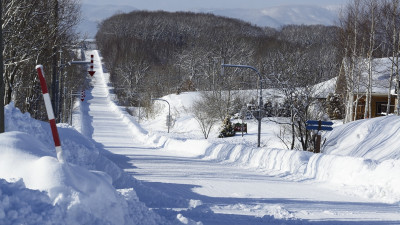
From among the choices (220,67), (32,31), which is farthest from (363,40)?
(220,67)

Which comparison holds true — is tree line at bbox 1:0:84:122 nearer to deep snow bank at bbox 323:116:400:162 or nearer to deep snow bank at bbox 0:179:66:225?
deep snow bank at bbox 323:116:400:162

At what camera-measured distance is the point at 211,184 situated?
15.1m

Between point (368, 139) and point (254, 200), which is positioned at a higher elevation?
point (254, 200)

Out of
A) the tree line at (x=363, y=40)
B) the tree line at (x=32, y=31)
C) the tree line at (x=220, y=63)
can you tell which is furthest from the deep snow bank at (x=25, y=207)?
the tree line at (x=363, y=40)

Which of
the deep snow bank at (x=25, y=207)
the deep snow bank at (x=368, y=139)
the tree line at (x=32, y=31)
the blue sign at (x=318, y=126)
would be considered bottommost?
the deep snow bank at (x=368, y=139)

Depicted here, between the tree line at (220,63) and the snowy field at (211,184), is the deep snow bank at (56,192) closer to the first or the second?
the snowy field at (211,184)

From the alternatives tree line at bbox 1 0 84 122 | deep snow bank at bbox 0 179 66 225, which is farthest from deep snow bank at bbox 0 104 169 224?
tree line at bbox 1 0 84 122

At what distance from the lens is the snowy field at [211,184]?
554 cm

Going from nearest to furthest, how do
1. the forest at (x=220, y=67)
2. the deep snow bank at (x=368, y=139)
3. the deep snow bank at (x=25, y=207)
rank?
the deep snow bank at (x=25, y=207), the deep snow bank at (x=368, y=139), the forest at (x=220, y=67)

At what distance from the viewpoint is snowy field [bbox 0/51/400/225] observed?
18.2ft

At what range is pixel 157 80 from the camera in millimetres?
116375

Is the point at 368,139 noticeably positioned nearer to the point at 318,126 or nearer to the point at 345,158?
the point at 318,126

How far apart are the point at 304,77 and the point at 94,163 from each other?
17933 millimetres

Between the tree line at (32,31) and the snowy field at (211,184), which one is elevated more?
the tree line at (32,31)
